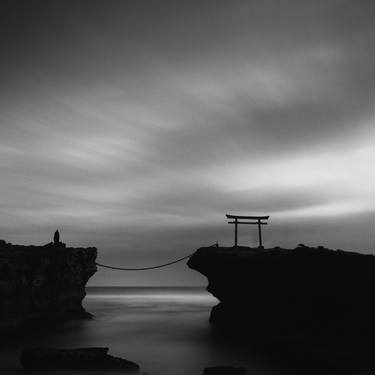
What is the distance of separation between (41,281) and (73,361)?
13666 mm

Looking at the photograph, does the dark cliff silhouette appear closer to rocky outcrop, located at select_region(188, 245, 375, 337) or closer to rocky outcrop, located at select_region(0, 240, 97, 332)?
rocky outcrop, located at select_region(188, 245, 375, 337)

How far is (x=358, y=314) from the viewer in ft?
59.3

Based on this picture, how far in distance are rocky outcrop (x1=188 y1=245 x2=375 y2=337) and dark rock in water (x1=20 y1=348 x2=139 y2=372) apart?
33.1 feet

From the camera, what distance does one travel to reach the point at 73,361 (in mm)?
15445

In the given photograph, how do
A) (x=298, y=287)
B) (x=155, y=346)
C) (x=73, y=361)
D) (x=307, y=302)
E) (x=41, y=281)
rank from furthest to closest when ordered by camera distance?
(x=41, y=281), (x=155, y=346), (x=298, y=287), (x=307, y=302), (x=73, y=361)

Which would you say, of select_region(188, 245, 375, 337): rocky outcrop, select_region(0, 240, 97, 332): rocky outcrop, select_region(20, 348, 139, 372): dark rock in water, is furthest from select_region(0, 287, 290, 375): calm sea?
select_region(188, 245, 375, 337): rocky outcrop

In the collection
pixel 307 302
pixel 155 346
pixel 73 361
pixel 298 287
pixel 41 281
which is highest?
pixel 298 287

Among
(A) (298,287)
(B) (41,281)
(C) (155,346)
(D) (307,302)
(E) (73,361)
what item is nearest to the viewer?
(E) (73,361)

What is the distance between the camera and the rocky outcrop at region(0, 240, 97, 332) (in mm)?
24875

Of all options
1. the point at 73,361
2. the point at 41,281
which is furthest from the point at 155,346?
the point at 41,281

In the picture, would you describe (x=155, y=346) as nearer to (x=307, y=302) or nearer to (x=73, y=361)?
(x=73, y=361)

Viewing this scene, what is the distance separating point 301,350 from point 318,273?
13.8 feet

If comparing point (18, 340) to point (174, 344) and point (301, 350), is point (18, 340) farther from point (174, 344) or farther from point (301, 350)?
point (301, 350)

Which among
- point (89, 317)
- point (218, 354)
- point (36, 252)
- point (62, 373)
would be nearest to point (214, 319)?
point (89, 317)
